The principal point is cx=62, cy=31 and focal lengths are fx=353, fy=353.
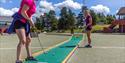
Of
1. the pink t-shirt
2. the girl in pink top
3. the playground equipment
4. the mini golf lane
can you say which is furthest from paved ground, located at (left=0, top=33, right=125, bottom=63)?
the playground equipment

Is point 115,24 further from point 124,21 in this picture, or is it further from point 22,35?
point 22,35

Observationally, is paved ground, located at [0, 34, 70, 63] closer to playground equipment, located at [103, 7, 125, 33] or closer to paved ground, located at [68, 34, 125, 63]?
paved ground, located at [68, 34, 125, 63]

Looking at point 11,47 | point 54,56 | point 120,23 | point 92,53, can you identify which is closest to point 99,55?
point 92,53

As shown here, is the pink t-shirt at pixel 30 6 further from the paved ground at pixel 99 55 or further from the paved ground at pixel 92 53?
the paved ground at pixel 99 55

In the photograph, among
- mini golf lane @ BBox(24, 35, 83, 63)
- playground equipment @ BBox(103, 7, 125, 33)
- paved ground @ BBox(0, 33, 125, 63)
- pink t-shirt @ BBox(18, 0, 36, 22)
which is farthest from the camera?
playground equipment @ BBox(103, 7, 125, 33)

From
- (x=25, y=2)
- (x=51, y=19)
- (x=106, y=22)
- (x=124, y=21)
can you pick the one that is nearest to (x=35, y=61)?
(x=25, y=2)

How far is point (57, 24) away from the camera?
10781cm

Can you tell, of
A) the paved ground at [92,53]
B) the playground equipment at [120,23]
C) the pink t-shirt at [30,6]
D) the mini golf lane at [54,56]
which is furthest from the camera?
the playground equipment at [120,23]

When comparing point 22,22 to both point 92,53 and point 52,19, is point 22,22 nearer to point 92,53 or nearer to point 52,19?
point 92,53

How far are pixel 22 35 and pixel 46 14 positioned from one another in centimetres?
10831

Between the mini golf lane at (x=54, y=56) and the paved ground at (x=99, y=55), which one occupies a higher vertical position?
the mini golf lane at (x=54, y=56)

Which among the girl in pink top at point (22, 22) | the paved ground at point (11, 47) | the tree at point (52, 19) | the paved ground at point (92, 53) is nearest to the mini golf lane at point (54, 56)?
the paved ground at point (92, 53)

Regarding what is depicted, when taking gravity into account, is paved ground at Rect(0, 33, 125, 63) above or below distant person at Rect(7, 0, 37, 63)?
below

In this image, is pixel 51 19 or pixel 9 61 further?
pixel 51 19
